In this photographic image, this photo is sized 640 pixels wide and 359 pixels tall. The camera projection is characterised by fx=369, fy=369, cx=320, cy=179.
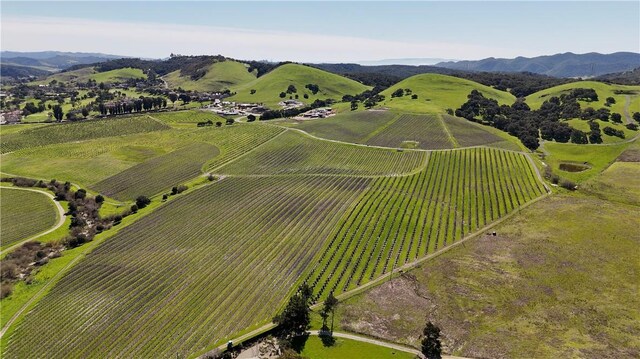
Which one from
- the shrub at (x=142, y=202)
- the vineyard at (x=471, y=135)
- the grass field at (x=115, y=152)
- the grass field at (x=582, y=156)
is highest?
the vineyard at (x=471, y=135)

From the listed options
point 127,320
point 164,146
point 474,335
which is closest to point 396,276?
point 474,335

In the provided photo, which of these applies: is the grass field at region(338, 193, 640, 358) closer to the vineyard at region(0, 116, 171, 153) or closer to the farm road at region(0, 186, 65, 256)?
the farm road at region(0, 186, 65, 256)

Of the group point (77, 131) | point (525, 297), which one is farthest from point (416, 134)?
point (77, 131)

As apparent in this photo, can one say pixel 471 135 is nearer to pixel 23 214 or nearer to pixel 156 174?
pixel 156 174

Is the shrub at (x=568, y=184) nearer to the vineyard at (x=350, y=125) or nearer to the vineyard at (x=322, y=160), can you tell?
the vineyard at (x=322, y=160)

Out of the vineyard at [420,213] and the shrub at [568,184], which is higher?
the shrub at [568,184]

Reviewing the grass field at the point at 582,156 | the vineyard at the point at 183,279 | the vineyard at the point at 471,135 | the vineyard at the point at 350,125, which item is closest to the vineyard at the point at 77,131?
the vineyard at the point at 350,125
